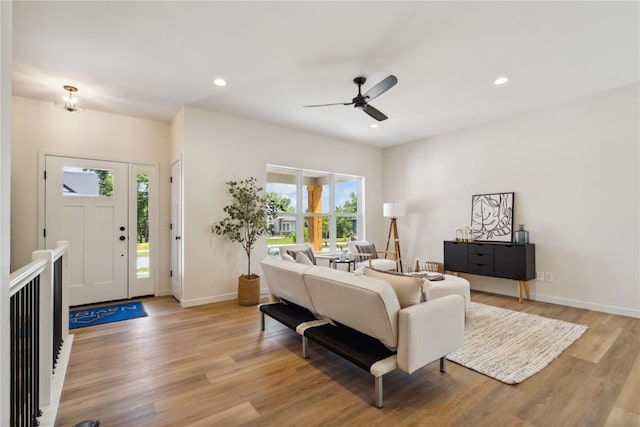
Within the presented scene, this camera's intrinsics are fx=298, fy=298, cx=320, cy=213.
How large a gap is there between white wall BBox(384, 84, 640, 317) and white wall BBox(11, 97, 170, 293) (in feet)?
16.7

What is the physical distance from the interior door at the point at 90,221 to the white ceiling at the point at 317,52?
958 millimetres

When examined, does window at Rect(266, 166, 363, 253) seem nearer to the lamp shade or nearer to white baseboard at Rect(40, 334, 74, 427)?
the lamp shade

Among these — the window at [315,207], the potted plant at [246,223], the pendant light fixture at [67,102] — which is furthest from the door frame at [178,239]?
the window at [315,207]

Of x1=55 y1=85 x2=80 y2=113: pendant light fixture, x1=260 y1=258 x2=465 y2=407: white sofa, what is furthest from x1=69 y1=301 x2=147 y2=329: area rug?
x1=55 y1=85 x2=80 y2=113: pendant light fixture

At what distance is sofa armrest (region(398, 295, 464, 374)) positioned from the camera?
1.95 m

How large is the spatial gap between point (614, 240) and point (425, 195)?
2813 millimetres

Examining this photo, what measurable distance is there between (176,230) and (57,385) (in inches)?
104

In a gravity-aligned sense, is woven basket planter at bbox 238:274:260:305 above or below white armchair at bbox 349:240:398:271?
below

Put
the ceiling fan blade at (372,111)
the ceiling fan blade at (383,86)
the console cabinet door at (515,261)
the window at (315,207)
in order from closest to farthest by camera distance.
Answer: the ceiling fan blade at (383,86)
the ceiling fan blade at (372,111)
the console cabinet door at (515,261)
the window at (315,207)

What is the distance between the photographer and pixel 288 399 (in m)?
2.09

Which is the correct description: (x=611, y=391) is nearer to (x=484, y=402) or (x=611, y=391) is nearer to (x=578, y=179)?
(x=484, y=402)

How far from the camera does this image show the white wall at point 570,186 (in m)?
3.76

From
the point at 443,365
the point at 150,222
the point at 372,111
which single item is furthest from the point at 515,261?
the point at 150,222

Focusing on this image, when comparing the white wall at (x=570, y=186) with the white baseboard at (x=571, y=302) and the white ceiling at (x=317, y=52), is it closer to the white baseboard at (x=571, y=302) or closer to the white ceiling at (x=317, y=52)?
the white baseboard at (x=571, y=302)
